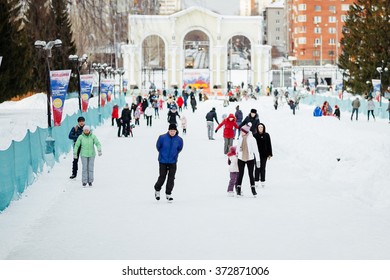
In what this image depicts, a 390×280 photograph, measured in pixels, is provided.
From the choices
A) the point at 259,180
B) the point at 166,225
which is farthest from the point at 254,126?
the point at 166,225

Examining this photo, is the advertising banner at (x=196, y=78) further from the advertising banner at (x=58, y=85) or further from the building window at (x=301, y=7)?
the advertising banner at (x=58, y=85)

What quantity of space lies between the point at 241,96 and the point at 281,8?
290 feet

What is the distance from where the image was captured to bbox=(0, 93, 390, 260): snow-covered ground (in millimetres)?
10102

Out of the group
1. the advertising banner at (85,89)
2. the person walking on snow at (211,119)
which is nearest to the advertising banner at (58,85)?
the person walking on snow at (211,119)

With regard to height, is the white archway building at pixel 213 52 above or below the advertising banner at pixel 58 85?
above

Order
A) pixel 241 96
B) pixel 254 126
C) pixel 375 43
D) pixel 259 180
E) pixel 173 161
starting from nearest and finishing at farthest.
Answer: pixel 173 161
pixel 259 180
pixel 254 126
pixel 375 43
pixel 241 96

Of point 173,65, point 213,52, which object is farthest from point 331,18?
point 173,65

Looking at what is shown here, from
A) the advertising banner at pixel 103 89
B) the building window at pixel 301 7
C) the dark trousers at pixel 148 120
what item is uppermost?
the building window at pixel 301 7

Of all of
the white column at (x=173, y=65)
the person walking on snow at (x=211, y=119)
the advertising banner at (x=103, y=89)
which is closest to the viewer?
the person walking on snow at (x=211, y=119)

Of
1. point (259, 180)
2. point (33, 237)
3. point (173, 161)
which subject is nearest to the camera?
point (33, 237)

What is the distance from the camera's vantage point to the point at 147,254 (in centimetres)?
979

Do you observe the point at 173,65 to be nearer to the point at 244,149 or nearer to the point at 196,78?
the point at 196,78

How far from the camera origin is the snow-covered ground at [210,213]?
33.1ft

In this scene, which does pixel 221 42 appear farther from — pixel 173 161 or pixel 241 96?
pixel 173 161
